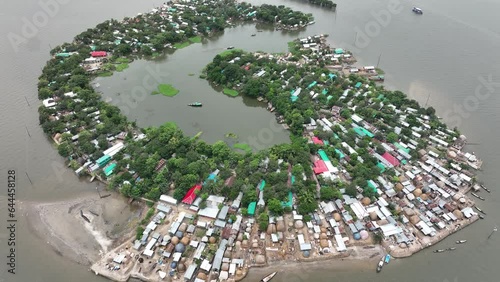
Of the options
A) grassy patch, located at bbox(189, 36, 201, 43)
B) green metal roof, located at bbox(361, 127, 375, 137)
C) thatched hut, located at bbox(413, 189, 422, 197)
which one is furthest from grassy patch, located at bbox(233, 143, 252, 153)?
grassy patch, located at bbox(189, 36, 201, 43)

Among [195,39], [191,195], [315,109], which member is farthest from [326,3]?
[191,195]

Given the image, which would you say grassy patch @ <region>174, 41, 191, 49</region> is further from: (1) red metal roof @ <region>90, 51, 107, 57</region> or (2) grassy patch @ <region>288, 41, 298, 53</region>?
(2) grassy patch @ <region>288, 41, 298, 53</region>

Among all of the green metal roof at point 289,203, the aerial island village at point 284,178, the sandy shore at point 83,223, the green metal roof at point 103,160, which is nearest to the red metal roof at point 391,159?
the aerial island village at point 284,178

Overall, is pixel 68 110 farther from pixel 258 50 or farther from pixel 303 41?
pixel 303 41

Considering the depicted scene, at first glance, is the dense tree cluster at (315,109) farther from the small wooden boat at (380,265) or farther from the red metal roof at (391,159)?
the small wooden boat at (380,265)

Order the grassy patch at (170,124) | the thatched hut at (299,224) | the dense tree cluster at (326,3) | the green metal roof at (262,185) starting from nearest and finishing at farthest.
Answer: the thatched hut at (299,224), the green metal roof at (262,185), the grassy patch at (170,124), the dense tree cluster at (326,3)

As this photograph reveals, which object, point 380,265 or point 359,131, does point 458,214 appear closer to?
point 380,265
